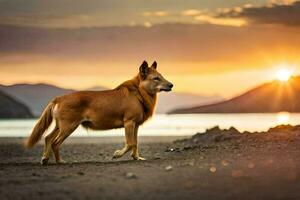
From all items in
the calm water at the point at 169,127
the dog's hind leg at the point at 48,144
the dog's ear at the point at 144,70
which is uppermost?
the calm water at the point at 169,127

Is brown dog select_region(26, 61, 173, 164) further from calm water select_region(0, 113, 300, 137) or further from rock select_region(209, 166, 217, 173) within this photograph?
rock select_region(209, 166, 217, 173)

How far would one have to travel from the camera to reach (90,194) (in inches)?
428

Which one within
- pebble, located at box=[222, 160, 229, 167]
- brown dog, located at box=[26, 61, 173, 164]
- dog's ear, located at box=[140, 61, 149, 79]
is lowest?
pebble, located at box=[222, 160, 229, 167]

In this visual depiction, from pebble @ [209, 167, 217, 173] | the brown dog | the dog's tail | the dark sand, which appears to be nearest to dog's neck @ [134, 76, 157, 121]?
the brown dog

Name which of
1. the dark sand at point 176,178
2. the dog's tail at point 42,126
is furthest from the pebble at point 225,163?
the dog's tail at point 42,126

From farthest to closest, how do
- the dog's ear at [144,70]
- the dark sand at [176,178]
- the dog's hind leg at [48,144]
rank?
the dog's ear at [144,70], the dog's hind leg at [48,144], the dark sand at [176,178]

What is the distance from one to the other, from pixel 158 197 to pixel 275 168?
3.93 metres

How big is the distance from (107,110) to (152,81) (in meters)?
1.53

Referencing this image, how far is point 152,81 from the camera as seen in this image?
58.3ft

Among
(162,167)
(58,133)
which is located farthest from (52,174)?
(58,133)

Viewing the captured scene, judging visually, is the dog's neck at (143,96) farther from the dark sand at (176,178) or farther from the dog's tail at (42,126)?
the dog's tail at (42,126)

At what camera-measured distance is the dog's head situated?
17766 mm

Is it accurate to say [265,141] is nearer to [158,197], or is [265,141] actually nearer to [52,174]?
[52,174]

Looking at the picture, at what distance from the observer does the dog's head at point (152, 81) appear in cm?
1777
